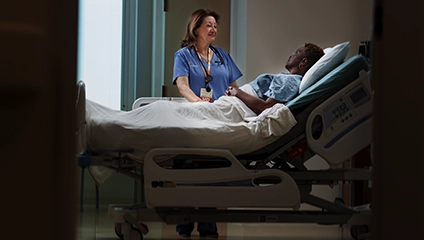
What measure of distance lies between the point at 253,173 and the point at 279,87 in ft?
1.42

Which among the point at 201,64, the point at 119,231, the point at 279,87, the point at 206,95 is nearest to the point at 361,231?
the point at 119,231

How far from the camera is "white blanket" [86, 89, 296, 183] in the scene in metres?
2.04

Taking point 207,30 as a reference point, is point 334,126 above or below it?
below

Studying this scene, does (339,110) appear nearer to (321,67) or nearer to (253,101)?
(321,67)

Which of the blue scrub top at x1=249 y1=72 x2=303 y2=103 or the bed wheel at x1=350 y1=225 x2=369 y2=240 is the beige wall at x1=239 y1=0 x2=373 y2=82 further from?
the bed wheel at x1=350 y1=225 x2=369 y2=240

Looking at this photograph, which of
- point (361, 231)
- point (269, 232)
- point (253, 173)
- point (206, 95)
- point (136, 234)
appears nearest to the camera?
point (361, 231)

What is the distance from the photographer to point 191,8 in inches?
136

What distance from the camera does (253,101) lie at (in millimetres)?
2330

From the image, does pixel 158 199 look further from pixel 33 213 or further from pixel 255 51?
pixel 33 213

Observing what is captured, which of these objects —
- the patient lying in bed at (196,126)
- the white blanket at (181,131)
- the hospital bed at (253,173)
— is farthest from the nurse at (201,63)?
the hospital bed at (253,173)

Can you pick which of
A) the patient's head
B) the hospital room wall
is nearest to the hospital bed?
the patient's head

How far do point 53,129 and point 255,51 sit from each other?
3165mm

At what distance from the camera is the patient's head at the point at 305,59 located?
238 centimetres

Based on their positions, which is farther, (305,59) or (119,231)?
(305,59)
